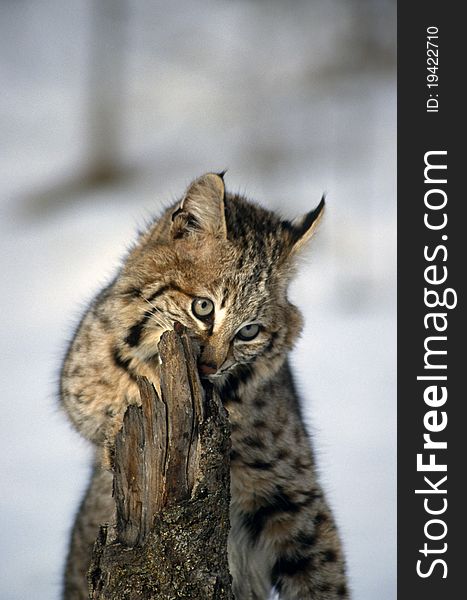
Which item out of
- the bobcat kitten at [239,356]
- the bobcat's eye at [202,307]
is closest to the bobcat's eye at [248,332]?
the bobcat kitten at [239,356]

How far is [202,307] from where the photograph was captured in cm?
343

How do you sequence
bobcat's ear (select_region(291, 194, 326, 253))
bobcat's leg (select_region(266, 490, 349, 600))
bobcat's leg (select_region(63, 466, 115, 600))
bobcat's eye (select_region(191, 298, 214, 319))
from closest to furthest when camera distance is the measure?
bobcat's eye (select_region(191, 298, 214, 319)) → bobcat's ear (select_region(291, 194, 326, 253)) → bobcat's leg (select_region(266, 490, 349, 600)) → bobcat's leg (select_region(63, 466, 115, 600))

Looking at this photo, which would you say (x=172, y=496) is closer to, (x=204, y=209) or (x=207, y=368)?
(x=207, y=368)

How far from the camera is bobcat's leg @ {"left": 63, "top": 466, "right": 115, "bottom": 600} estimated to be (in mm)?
4391

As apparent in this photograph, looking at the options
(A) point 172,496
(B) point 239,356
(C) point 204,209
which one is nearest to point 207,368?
(B) point 239,356

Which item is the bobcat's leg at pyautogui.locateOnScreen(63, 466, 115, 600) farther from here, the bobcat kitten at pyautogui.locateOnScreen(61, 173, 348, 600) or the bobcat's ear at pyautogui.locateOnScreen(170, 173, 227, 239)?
the bobcat's ear at pyautogui.locateOnScreen(170, 173, 227, 239)

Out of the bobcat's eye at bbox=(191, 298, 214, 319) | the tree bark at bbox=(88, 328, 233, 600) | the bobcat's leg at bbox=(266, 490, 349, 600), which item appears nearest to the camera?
the tree bark at bbox=(88, 328, 233, 600)

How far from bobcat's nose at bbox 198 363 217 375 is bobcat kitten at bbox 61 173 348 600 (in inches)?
0.5

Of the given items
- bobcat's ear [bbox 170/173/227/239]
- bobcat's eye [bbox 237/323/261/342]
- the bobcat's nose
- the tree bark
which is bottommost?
the tree bark

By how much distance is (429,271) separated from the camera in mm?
4238

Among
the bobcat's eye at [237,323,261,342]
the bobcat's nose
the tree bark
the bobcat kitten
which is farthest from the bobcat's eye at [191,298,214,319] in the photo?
the tree bark

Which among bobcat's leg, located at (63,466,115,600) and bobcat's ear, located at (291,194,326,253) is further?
bobcat's leg, located at (63,466,115,600)

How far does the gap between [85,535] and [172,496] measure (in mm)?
2097

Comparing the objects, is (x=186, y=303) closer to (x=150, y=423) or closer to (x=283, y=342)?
(x=283, y=342)
